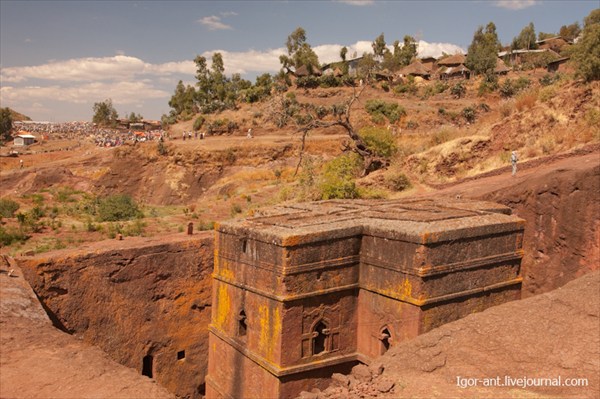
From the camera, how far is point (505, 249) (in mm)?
9953

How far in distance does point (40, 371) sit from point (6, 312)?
216cm

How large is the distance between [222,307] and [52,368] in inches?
153

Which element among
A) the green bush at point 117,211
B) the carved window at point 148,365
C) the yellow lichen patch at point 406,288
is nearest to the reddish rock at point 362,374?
the yellow lichen patch at point 406,288

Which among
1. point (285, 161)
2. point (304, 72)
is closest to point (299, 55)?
point (304, 72)

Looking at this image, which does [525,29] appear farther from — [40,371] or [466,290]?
[40,371]

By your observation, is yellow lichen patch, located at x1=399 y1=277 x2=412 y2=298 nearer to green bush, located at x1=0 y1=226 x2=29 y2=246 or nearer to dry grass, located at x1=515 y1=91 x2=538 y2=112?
green bush, located at x1=0 y1=226 x2=29 y2=246

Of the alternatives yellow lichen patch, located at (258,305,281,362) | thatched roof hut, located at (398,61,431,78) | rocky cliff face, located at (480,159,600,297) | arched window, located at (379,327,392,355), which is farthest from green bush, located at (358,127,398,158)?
thatched roof hut, located at (398,61,431,78)

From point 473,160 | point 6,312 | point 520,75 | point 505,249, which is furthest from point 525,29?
point 6,312

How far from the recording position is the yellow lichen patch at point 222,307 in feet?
34.1

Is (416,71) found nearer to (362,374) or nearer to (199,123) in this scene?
(199,123)

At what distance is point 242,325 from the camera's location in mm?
10195

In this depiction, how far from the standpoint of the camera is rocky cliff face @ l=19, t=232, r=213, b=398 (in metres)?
11.9

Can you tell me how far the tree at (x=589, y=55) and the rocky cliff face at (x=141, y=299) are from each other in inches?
600

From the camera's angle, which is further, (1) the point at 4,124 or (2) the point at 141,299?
(1) the point at 4,124
